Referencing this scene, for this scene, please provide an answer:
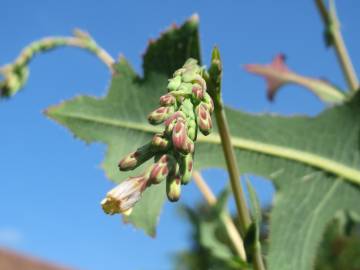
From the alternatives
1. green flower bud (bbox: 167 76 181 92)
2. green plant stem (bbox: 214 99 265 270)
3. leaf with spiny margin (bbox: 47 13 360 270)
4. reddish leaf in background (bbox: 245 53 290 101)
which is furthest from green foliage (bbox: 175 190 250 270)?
green flower bud (bbox: 167 76 181 92)

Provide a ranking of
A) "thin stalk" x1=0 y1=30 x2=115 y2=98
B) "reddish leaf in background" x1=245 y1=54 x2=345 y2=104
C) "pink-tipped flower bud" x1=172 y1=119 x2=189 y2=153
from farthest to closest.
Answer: "reddish leaf in background" x1=245 y1=54 x2=345 y2=104 → "thin stalk" x1=0 y1=30 x2=115 y2=98 → "pink-tipped flower bud" x1=172 y1=119 x2=189 y2=153

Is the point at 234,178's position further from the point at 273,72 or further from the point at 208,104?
the point at 273,72

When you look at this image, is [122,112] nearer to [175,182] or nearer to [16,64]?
[16,64]

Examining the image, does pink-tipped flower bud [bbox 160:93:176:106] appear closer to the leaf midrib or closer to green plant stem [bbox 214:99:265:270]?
green plant stem [bbox 214:99:265:270]

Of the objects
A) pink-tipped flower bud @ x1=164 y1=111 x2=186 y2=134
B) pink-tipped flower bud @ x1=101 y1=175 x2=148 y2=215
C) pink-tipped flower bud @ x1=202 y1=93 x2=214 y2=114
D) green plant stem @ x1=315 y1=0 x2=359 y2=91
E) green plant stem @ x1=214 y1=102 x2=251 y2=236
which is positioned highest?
green plant stem @ x1=315 y1=0 x2=359 y2=91

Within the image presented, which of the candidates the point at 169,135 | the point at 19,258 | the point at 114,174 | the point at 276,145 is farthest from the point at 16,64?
the point at 19,258

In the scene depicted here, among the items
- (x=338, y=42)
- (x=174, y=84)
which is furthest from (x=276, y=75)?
(x=174, y=84)
